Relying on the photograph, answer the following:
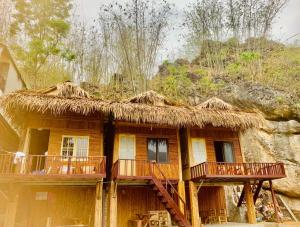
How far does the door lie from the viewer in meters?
12.0

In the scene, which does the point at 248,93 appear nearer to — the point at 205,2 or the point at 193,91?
the point at 193,91

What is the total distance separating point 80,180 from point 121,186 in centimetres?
269

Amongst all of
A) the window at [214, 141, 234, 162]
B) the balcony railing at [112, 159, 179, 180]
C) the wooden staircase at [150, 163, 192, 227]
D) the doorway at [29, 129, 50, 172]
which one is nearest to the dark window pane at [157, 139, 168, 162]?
the balcony railing at [112, 159, 179, 180]

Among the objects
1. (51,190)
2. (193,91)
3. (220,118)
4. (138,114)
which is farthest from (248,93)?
(51,190)

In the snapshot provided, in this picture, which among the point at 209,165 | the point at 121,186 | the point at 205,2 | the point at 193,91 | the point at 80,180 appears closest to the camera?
the point at 80,180

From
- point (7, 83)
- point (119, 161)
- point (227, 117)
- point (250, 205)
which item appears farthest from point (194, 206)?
point (7, 83)

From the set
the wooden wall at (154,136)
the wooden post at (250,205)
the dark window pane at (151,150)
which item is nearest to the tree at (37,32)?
the wooden wall at (154,136)

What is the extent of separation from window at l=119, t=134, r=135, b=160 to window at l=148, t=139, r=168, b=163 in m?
0.90

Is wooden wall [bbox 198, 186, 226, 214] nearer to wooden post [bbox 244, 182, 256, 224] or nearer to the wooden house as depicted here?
wooden post [bbox 244, 182, 256, 224]

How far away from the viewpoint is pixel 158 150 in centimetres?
1351

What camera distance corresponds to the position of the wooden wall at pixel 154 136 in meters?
13.0

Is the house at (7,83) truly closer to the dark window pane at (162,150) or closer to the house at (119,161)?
the house at (119,161)

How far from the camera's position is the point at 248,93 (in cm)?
1923

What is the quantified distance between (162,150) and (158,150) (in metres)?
0.22
